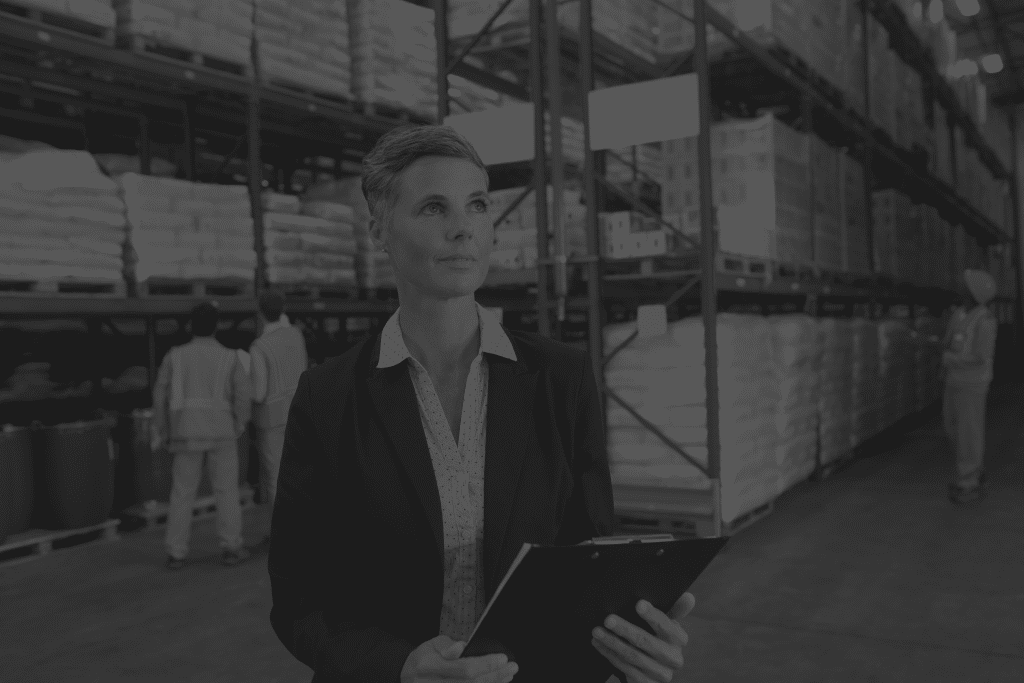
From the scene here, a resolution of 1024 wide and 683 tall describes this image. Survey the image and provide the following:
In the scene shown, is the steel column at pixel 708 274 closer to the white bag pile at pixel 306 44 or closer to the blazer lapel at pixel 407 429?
the white bag pile at pixel 306 44

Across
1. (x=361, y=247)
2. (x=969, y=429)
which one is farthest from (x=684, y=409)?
(x=361, y=247)

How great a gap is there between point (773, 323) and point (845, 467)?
3.11 m

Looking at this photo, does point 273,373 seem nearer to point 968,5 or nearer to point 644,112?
point 644,112

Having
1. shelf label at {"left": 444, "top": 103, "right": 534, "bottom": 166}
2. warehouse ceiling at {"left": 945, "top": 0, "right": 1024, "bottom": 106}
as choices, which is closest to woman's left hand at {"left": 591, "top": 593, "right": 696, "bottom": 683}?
shelf label at {"left": 444, "top": 103, "right": 534, "bottom": 166}

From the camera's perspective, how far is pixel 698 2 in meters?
5.89

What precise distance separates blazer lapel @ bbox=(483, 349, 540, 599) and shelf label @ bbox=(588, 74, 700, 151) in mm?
4457

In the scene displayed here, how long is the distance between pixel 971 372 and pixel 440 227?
6976 mm

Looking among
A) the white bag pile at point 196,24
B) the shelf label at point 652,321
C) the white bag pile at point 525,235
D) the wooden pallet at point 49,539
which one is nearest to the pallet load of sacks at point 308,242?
the white bag pile at point 196,24

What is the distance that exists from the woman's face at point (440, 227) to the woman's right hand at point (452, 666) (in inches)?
23.1

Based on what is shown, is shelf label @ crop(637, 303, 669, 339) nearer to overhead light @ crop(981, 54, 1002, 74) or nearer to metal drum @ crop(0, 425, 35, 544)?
metal drum @ crop(0, 425, 35, 544)

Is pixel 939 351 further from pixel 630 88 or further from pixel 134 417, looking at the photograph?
pixel 134 417

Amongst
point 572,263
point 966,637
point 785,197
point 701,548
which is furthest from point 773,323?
point 701,548

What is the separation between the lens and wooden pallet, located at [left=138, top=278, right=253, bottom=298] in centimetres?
701

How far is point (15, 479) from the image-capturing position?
617cm
